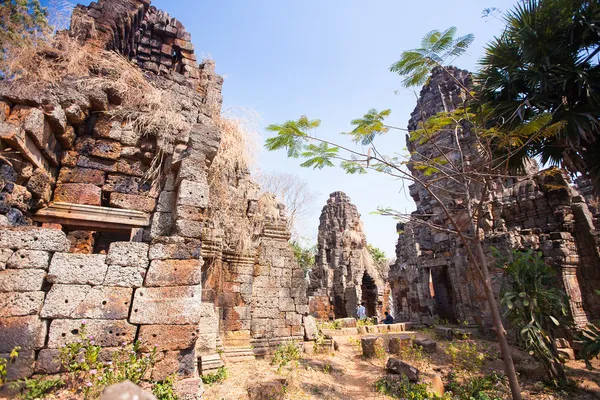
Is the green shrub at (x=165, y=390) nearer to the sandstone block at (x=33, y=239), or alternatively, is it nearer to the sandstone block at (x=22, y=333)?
the sandstone block at (x=22, y=333)

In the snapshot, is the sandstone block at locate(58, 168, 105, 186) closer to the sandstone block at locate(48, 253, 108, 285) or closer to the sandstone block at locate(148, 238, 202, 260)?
the sandstone block at locate(48, 253, 108, 285)

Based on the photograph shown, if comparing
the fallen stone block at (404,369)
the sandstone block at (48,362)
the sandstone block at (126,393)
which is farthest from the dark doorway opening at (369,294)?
the sandstone block at (126,393)

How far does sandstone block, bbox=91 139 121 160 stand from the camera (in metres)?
4.64

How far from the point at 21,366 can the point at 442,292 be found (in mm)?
14250

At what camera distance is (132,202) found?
15.2 feet

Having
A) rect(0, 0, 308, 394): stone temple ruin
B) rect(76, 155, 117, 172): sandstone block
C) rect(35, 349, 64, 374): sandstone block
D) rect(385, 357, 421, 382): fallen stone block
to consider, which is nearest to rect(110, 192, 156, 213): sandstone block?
rect(0, 0, 308, 394): stone temple ruin

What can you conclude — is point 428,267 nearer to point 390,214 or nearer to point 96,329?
point 390,214

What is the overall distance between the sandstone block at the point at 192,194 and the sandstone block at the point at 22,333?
1.97m

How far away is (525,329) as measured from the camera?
576cm

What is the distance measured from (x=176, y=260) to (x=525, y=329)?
672cm

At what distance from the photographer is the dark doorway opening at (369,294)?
61.0 feet

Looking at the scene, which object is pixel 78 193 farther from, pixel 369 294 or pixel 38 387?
Result: pixel 369 294

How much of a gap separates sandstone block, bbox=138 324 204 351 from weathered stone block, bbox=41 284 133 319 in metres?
0.33

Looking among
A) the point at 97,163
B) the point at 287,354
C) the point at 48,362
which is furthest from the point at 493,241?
the point at 48,362
